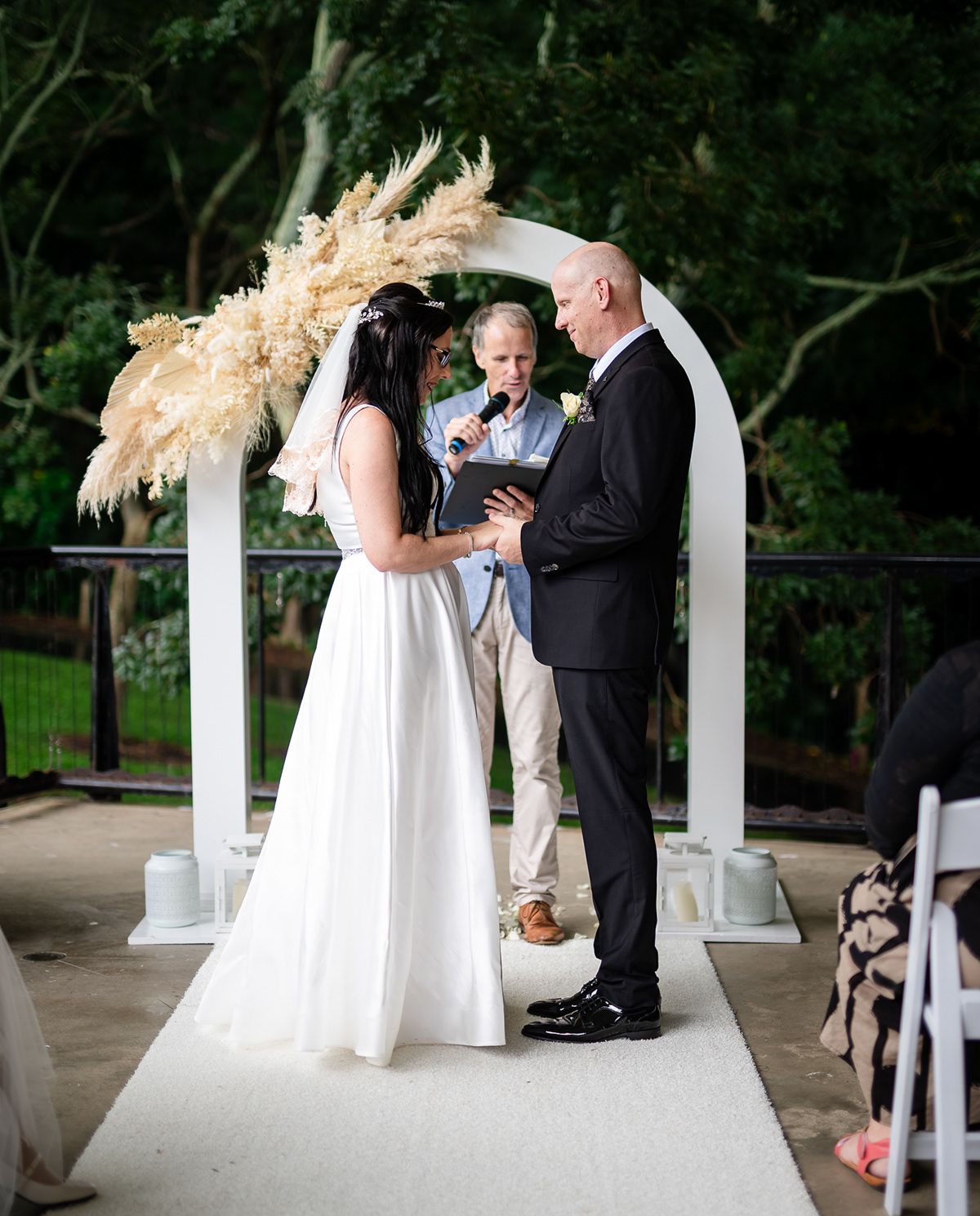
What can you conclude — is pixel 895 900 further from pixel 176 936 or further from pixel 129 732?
pixel 129 732

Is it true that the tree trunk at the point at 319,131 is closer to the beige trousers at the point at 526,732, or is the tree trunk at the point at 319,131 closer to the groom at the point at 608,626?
the beige trousers at the point at 526,732

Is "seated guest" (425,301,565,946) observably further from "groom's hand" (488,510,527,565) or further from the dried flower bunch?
"groom's hand" (488,510,527,565)

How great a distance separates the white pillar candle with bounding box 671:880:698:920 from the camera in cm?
349

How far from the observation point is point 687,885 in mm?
3490

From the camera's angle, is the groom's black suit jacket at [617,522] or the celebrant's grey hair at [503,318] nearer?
the groom's black suit jacket at [617,522]

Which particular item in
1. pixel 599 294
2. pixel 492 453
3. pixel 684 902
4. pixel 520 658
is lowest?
pixel 684 902

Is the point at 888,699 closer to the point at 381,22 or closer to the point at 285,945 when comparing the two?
the point at 285,945

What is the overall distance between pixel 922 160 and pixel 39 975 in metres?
6.90

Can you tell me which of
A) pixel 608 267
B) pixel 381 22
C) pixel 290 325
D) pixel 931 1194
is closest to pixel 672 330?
pixel 608 267

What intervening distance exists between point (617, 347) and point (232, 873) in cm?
190

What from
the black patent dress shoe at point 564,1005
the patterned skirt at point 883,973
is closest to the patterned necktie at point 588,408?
the patterned skirt at point 883,973

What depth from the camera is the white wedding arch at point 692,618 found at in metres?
3.46

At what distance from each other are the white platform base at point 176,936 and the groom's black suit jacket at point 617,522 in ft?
4.57

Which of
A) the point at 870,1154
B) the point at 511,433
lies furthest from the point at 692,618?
the point at 870,1154
